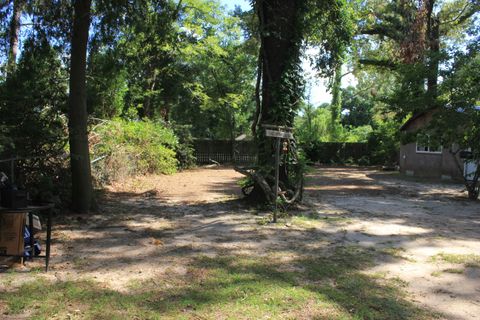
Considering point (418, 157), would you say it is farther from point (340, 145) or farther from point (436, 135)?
point (340, 145)

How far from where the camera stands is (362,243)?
275 inches

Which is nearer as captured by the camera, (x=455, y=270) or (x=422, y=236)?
(x=455, y=270)

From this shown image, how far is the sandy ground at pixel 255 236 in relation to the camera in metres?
5.06

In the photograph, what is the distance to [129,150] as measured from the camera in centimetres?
1606

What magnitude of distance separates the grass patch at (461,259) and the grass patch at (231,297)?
4.90 feet

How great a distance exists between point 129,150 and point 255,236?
32.6ft

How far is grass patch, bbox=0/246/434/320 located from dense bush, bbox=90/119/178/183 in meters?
8.25

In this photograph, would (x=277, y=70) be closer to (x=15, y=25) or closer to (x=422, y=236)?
(x=422, y=236)

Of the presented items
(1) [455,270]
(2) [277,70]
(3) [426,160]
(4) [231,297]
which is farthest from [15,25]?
(3) [426,160]

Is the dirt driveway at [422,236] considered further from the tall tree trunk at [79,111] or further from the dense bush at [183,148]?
the dense bush at [183,148]

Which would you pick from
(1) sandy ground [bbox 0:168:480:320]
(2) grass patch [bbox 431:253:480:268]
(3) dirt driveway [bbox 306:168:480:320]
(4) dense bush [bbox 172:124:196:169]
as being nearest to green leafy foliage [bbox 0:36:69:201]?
(1) sandy ground [bbox 0:168:480:320]

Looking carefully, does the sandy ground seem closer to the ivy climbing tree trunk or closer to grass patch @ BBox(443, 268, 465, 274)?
grass patch @ BBox(443, 268, 465, 274)

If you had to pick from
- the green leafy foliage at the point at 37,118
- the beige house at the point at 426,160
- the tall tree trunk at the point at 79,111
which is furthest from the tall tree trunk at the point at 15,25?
the beige house at the point at 426,160

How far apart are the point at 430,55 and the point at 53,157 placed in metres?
11.6
